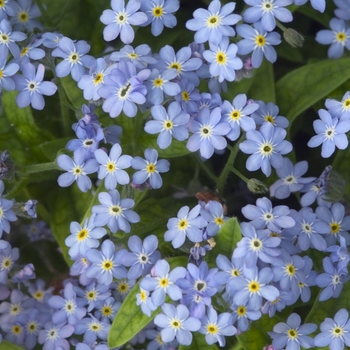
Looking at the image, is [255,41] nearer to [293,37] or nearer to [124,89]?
[293,37]

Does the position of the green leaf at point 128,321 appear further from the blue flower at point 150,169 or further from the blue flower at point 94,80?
the blue flower at point 94,80

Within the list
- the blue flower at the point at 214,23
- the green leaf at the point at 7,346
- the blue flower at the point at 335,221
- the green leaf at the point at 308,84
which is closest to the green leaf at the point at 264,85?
the green leaf at the point at 308,84

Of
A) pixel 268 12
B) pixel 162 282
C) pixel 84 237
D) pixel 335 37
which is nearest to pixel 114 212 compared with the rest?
pixel 84 237

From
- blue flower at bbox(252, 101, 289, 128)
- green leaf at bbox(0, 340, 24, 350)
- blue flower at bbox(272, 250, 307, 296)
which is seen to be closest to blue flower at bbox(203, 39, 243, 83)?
blue flower at bbox(252, 101, 289, 128)

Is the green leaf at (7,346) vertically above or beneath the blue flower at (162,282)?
beneath

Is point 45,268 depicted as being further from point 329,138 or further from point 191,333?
point 329,138
